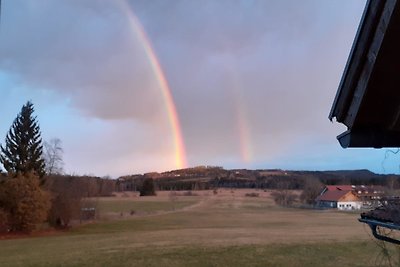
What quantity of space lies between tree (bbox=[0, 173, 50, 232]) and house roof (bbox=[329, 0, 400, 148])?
5755 centimetres

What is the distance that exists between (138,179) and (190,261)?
114m

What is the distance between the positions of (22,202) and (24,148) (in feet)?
42.1

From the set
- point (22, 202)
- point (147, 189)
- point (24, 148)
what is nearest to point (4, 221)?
point (22, 202)

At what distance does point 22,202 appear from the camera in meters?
56.8

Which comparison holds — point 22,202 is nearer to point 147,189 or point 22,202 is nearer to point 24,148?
point 24,148

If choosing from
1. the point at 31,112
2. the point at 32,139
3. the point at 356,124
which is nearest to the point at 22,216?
the point at 32,139

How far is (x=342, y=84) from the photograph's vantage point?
3373 millimetres

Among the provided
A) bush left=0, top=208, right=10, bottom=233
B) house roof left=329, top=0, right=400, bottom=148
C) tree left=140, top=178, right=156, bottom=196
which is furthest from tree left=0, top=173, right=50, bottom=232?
tree left=140, top=178, right=156, bottom=196

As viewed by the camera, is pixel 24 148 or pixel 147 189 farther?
pixel 147 189

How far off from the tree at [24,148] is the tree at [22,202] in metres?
6.39

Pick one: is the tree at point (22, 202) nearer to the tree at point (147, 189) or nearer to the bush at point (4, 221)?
the bush at point (4, 221)

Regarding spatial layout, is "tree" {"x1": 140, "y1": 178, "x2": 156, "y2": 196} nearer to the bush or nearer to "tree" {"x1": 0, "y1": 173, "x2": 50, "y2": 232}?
"tree" {"x1": 0, "y1": 173, "x2": 50, "y2": 232}

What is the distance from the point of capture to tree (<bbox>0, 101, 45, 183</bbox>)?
65938 mm

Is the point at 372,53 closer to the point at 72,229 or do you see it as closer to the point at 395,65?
the point at 395,65
